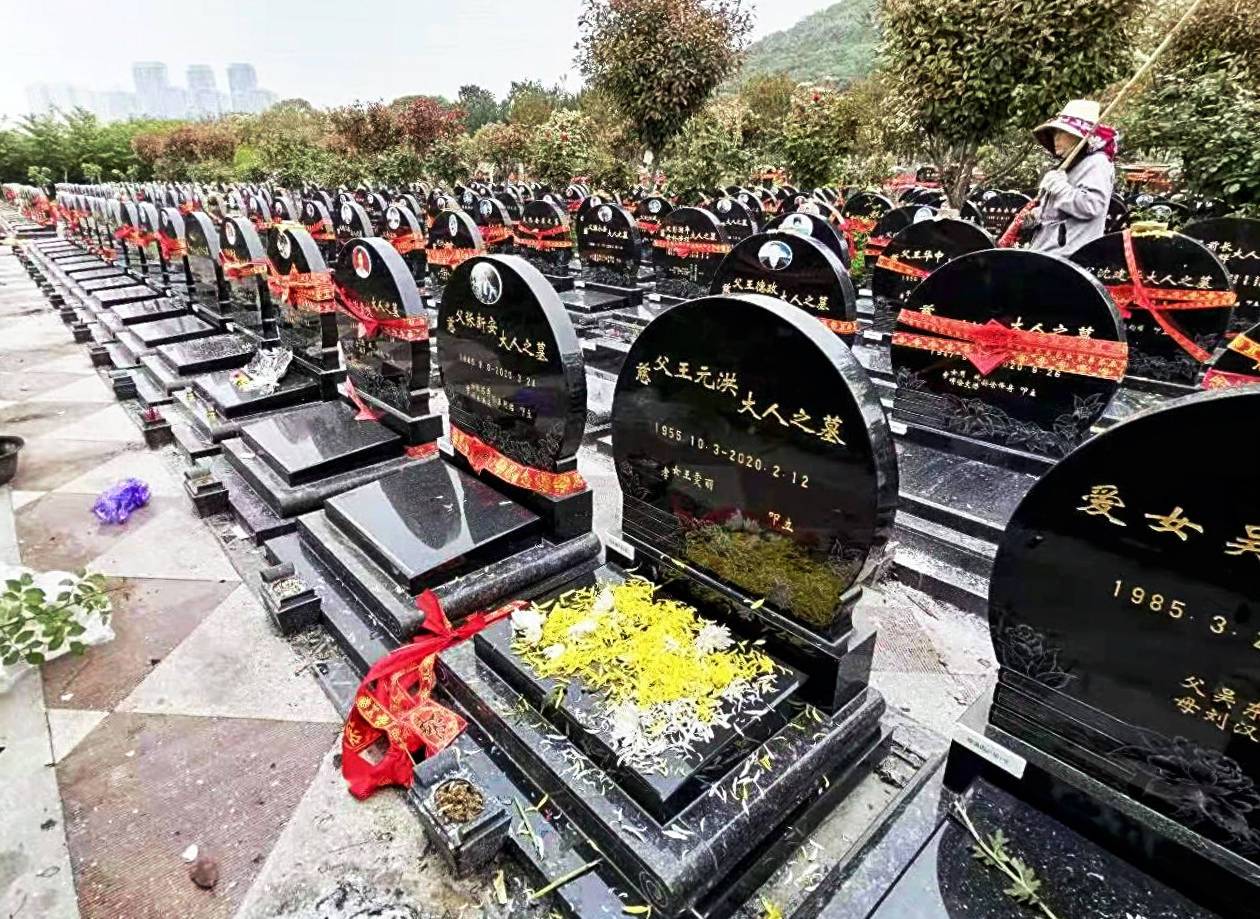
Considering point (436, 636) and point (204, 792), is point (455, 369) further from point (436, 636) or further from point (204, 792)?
point (204, 792)

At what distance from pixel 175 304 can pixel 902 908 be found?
980cm

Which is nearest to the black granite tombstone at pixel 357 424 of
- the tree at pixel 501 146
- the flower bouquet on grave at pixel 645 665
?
the flower bouquet on grave at pixel 645 665

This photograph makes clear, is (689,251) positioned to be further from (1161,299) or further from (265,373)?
(265,373)

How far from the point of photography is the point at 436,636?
278 centimetres

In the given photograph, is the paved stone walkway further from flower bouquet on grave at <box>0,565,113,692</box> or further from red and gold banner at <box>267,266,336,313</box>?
red and gold banner at <box>267,266,336,313</box>

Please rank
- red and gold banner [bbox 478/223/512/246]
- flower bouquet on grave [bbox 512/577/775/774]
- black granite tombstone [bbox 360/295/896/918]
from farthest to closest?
1. red and gold banner [bbox 478/223/512/246]
2. flower bouquet on grave [bbox 512/577/775/774]
3. black granite tombstone [bbox 360/295/896/918]

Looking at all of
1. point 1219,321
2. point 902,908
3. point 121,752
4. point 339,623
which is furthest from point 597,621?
point 1219,321

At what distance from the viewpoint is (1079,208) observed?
16.8 feet

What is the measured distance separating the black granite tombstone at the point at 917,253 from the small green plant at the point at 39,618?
5.43 m

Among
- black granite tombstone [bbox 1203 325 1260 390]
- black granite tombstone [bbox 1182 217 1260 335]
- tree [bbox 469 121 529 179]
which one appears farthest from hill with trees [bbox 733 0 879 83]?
black granite tombstone [bbox 1203 325 1260 390]

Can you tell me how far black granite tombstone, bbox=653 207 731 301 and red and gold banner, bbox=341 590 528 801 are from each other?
230 inches

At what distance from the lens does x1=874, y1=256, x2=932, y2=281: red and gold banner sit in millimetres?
5645

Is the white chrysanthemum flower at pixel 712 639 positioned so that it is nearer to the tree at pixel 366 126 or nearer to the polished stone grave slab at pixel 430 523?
the polished stone grave slab at pixel 430 523

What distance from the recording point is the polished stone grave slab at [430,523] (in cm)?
300
